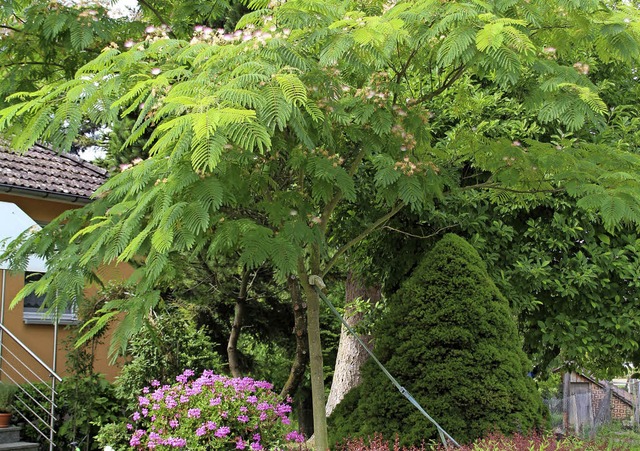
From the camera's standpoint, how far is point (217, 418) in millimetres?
6859

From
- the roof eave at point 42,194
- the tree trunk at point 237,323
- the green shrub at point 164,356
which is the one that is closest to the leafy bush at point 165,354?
the green shrub at point 164,356

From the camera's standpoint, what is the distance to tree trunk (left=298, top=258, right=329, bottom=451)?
6762 mm

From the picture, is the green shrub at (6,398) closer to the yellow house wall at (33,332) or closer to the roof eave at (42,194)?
the yellow house wall at (33,332)

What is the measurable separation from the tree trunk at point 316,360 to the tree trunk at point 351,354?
2.56 meters

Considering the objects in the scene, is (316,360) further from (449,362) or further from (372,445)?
(449,362)

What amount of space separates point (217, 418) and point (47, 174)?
7993 millimetres

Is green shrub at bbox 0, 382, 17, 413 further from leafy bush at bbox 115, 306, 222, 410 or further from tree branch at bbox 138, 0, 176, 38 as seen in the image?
tree branch at bbox 138, 0, 176, 38

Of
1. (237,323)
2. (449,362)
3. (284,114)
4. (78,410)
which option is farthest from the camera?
(237,323)

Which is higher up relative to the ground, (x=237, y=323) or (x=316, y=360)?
(x=237, y=323)

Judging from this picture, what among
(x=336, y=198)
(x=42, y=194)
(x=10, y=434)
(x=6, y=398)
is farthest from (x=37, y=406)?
(x=336, y=198)

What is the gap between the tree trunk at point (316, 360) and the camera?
6.76 m

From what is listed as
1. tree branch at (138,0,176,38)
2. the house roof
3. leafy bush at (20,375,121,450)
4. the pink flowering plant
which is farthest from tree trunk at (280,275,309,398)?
the house roof

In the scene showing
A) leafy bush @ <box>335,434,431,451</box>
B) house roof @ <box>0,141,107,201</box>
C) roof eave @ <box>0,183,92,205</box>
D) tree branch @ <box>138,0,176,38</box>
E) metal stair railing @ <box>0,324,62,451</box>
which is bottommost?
leafy bush @ <box>335,434,431,451</box>

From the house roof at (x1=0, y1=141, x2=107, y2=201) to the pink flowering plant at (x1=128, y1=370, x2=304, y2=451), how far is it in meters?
6.11
